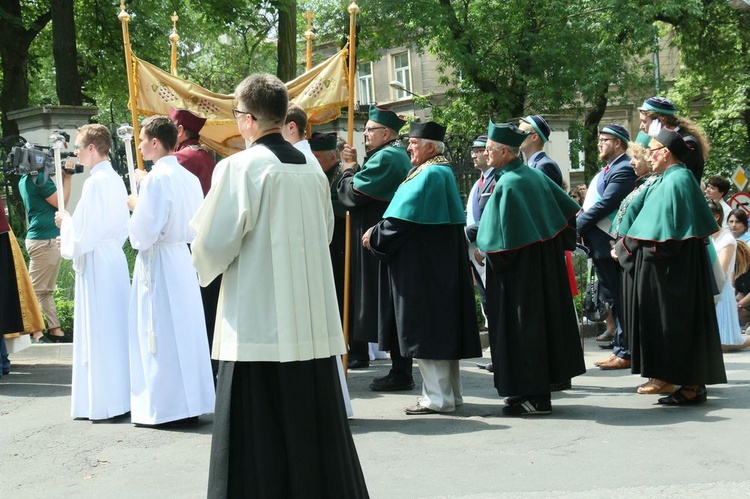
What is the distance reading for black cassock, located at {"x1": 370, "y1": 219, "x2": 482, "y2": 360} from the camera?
25.1 ft

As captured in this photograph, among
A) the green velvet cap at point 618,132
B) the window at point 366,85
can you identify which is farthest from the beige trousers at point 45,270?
the window at point 366,85

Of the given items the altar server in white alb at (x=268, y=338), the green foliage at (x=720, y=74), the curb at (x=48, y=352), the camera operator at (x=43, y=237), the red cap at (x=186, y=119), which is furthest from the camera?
the green foliage at (x=720, y=74)

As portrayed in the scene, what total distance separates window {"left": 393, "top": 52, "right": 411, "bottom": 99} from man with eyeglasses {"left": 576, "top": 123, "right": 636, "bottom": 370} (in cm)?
3575

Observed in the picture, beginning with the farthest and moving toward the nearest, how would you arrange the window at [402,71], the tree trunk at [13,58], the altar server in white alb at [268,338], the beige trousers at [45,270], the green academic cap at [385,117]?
the window at [402,71] < the tree trunk at [13,58] < the beige trousers at [45,270] < the green academic cap at [385,117] < the altar server in white alb at [268,338]

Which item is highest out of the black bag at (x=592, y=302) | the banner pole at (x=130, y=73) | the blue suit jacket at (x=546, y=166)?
the banner pole at (x=130, y=73)

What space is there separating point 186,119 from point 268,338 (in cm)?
374

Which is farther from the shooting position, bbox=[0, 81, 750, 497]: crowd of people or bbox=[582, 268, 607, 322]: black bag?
bbox=[582, 268, 607, 322]: black bag

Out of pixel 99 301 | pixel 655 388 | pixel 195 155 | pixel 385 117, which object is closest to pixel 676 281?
pixel 655 388

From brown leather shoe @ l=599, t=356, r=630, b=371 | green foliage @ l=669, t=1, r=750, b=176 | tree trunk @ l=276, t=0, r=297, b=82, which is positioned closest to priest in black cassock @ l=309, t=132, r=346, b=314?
brown leather shoe @ l=599, t=356, r=630, b=371

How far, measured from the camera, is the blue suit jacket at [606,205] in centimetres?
977

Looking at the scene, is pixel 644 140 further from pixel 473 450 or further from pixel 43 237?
pixel 43 237

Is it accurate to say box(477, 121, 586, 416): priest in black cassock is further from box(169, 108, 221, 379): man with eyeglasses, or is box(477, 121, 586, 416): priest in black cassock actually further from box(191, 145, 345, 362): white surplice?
box(191, 145, 345, 362): white surplice

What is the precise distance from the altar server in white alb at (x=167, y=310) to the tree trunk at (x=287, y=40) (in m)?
13.3

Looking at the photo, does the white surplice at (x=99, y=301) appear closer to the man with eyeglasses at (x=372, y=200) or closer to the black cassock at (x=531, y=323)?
the man with eyeglasses at (x=372, y=200)
